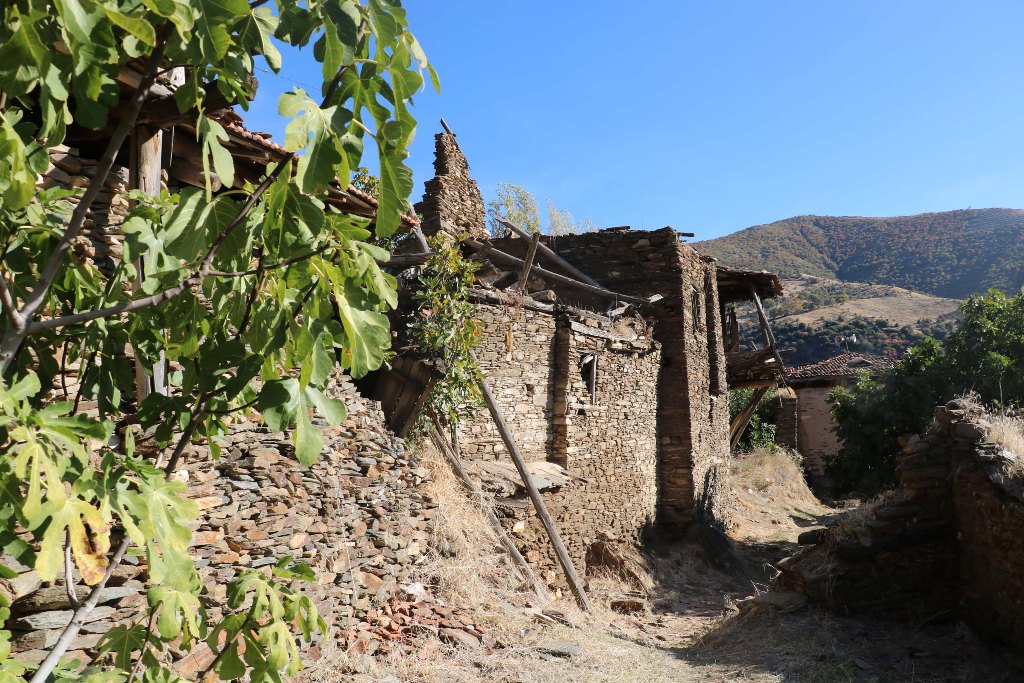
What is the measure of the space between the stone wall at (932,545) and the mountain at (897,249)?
4371cm

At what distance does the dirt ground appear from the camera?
5.91 metres

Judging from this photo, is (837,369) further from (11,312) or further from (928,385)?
(11,312)

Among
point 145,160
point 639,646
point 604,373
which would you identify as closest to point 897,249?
point 604,373

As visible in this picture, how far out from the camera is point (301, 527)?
5781 millimetres

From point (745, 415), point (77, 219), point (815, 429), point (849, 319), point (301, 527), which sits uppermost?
point (849, 319)

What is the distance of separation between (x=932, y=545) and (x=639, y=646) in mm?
3209

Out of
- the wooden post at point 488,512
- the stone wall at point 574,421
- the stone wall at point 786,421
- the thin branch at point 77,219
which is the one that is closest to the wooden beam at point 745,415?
the stone wall at point 786,421

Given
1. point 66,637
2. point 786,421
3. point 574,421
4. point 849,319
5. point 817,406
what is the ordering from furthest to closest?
point 849,319 < point 817,406 < point 786,421 < point 574,421 < point 66,637

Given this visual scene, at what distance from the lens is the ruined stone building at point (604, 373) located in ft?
32.8

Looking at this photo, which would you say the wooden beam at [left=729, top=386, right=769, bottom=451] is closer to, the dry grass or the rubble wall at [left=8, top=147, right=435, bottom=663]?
the dry grass

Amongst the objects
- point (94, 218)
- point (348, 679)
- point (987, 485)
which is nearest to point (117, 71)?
point (94, 218)

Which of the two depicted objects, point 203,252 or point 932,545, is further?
point 932,545

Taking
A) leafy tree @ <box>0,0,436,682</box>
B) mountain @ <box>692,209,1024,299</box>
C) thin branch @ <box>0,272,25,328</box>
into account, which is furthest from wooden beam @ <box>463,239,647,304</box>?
mountain @ <box>692,209,1024,299</box>

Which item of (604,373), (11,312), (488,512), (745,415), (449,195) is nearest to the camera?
(11,312)
